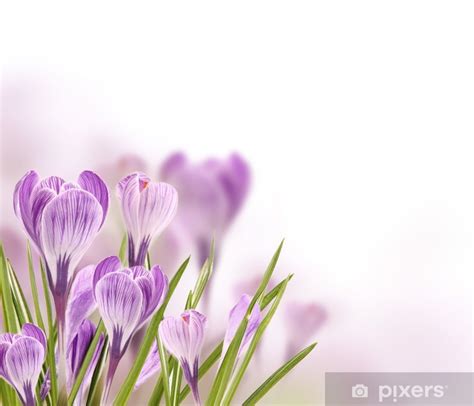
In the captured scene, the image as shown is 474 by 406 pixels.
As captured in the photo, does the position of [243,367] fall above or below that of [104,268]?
below

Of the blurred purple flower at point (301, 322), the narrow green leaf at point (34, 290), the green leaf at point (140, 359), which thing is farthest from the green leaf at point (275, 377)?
the narrow green leaf at point (34, 290)

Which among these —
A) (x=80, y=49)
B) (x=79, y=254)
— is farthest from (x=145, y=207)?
(x=80, y=49)

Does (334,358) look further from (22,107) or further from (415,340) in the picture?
(22,107)

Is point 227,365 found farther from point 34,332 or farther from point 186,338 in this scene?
point 34,332

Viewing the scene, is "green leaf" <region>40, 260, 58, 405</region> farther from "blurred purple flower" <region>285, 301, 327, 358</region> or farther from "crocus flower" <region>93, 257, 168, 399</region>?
"blurred purple flower" <region>285, 301, 327, 358</region>
